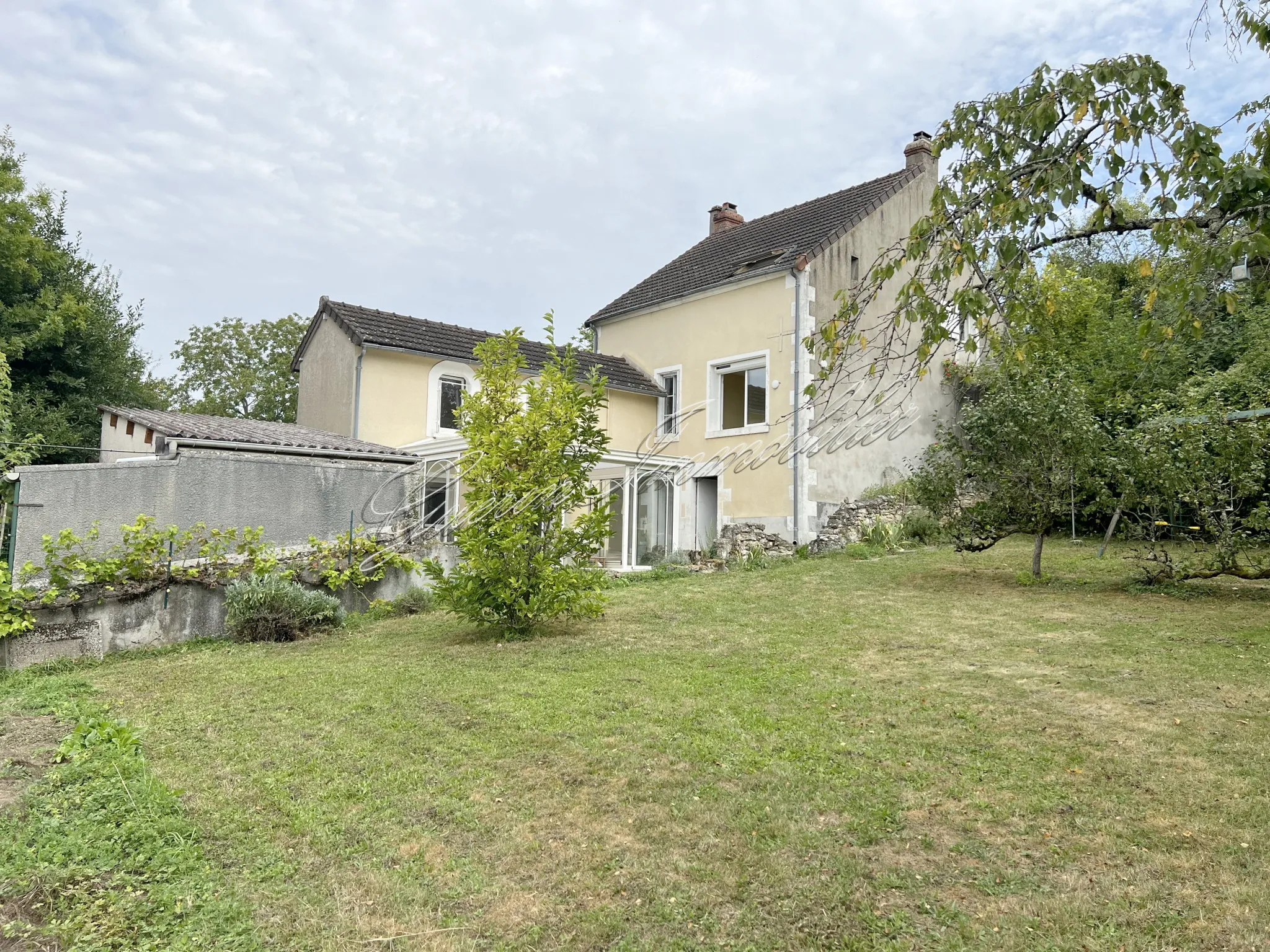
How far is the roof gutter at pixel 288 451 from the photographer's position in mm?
10867

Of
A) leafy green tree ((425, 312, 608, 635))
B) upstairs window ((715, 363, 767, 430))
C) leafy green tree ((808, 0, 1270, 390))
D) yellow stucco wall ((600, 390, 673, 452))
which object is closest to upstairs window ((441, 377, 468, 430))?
yellow stucco wall ((600, 390, 673, 452))

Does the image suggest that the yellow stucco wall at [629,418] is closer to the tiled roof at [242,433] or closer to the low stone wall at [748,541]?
the low stone wall at [748,541]

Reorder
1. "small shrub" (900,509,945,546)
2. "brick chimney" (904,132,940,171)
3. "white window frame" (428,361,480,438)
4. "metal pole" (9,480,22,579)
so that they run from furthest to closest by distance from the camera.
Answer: "brick chimney" (904,132,940,171) → "small shrub" (900,509,945,546) → "white window frame" (428,361,480,438) → "metal pole" (9,480,22,579)

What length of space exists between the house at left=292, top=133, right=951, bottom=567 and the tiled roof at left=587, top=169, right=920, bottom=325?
0.06 m

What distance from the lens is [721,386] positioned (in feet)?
59.9

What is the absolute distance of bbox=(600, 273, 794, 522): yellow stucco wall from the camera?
1677 cm

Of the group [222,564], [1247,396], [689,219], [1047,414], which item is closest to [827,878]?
[222,564]

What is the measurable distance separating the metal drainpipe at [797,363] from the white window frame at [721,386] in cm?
71

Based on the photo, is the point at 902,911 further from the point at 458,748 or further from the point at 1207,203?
the point at 1207,203

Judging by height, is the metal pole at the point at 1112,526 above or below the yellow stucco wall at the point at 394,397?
below

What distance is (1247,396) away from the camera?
15531 mm

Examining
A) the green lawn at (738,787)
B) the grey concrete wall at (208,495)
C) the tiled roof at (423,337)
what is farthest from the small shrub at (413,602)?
the tiled roof at (423,337)

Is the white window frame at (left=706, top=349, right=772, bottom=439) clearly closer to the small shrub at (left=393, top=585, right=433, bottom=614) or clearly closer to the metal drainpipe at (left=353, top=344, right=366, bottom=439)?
the metal drainpipe at (left=353, top=344, right=366, bottom=439)

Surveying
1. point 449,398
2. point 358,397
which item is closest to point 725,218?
point 449,398
